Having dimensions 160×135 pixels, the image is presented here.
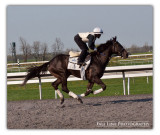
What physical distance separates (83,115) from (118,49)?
2.22 m

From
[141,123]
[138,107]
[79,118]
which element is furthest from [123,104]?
[141,123]

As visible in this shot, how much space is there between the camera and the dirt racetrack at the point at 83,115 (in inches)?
229

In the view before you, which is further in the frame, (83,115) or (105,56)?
(105,56)

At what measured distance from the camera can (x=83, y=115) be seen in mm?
6930

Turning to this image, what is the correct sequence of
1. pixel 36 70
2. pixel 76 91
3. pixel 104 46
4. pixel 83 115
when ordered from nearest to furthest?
pixel 83 115 < pixel 104 46 < pixel 36 70 < pixel 76 91

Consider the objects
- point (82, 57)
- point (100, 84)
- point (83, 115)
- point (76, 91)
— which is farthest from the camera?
point (76, 91)

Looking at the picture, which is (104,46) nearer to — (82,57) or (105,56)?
(105,56)

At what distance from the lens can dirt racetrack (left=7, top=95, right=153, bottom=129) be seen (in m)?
5.80

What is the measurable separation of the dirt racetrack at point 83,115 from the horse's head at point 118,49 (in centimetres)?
116

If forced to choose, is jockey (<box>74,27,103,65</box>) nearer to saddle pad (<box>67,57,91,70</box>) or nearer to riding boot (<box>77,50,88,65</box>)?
riding boot (<box>77,50,88,65</box>)

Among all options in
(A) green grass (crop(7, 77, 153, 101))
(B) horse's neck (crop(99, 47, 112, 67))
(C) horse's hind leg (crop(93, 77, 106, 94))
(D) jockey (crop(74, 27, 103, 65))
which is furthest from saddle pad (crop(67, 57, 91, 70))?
(A) green grass (crop(7, 77, 153, 101))

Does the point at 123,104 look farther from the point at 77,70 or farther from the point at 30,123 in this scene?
the point at 30,123

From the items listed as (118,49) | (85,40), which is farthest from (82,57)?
(118,49)

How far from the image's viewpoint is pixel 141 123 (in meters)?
5.65
